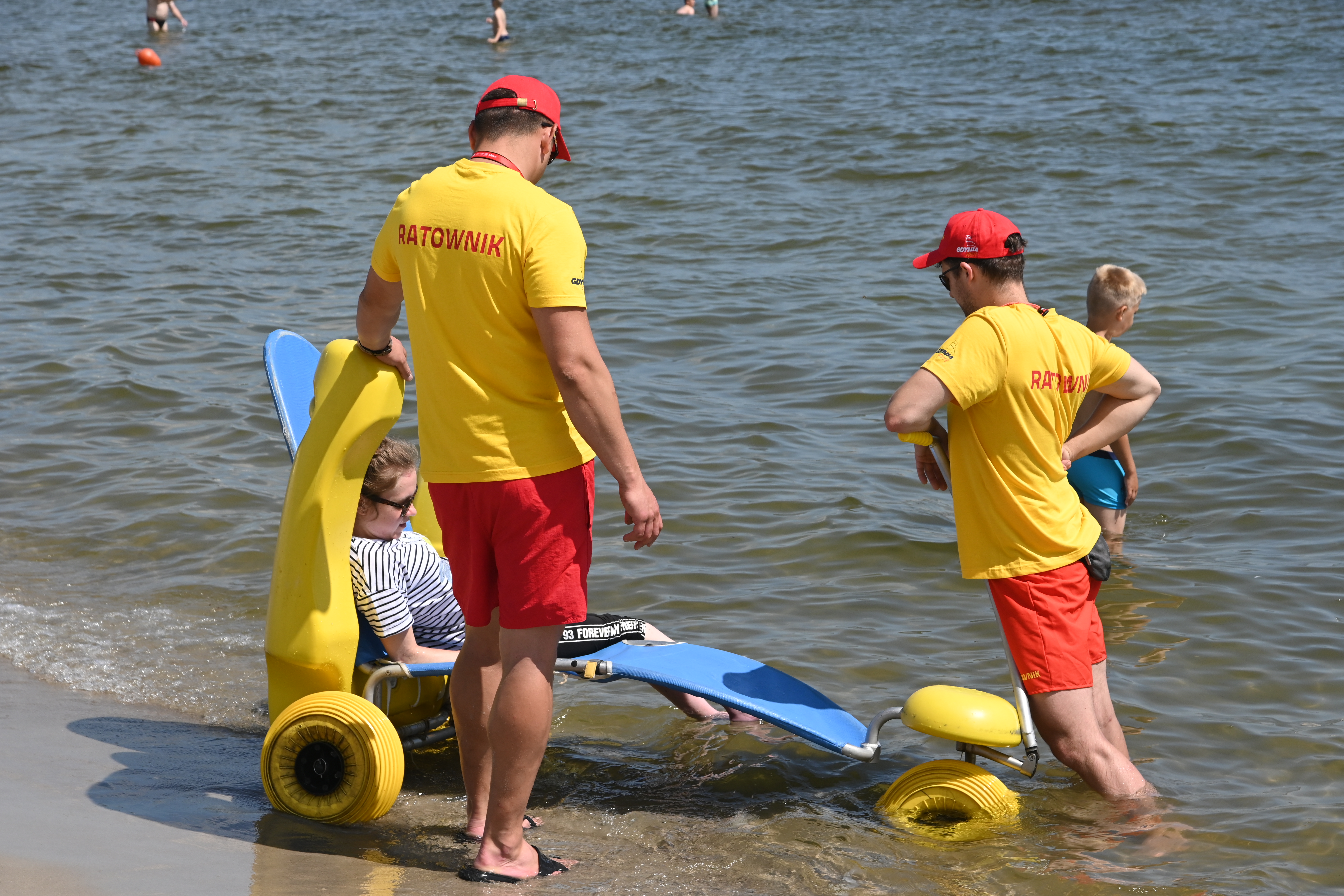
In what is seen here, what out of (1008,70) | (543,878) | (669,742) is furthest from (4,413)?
(1008,70)

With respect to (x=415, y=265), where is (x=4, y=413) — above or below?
below

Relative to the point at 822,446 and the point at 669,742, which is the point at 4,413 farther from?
the point at 669,742

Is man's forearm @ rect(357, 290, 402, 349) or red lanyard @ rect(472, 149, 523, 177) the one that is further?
man's forearm @ rect(357, 290, 402, 349)

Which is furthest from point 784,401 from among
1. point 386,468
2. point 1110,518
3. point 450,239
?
point 450,239

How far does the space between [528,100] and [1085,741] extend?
7.48 feet

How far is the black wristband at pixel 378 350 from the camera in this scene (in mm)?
3793

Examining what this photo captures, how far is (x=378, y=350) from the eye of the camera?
3.79 m

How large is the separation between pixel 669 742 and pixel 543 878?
1224mm

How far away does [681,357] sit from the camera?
8.70 metres

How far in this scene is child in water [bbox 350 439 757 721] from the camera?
13.1 feet

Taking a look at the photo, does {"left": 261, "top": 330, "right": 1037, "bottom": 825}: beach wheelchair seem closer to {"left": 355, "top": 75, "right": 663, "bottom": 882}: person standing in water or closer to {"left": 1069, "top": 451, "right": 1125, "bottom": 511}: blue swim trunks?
{"left": 355, "top": 75, "right": 663, "bottom": 882}: person standing in water

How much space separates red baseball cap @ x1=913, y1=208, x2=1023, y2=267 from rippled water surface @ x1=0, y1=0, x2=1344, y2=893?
164 cm

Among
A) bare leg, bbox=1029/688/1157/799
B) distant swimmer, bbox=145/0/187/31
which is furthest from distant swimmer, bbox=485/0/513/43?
bare leg, bbox=1029/688/1157/799

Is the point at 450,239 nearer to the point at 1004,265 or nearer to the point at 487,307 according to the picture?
the point at 487,307
